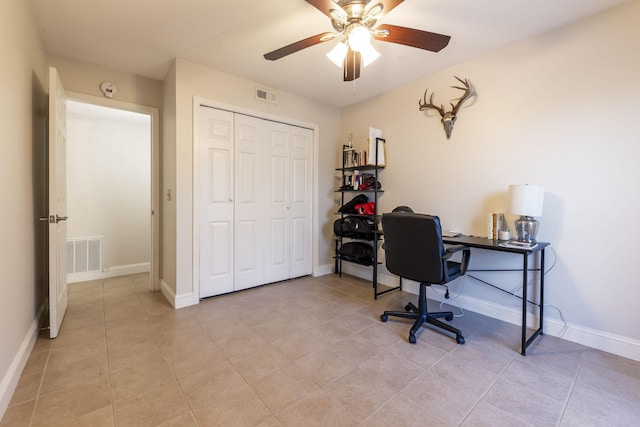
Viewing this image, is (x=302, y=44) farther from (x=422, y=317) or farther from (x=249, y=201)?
(x=422, y=317)

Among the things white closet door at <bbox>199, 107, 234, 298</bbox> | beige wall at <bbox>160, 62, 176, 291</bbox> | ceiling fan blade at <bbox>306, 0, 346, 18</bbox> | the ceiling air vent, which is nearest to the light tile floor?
white closet door at <bbox>199, 107, 234, 298</bbox>

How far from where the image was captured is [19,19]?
1.79m

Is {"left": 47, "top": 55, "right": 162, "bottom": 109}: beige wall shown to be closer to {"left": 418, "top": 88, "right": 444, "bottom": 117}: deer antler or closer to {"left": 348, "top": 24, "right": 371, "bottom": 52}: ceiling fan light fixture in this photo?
{"left": 348, "top": 24, "right": 371, "bottom": 52}: ceiling fan light fixture

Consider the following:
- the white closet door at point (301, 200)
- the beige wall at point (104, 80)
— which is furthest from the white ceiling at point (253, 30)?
the white closet door at point (301, 200)

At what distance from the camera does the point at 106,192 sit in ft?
13.1

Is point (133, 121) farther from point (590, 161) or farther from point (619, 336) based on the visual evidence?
point (619, 336)

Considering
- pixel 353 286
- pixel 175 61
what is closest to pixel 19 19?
pixel 175 61

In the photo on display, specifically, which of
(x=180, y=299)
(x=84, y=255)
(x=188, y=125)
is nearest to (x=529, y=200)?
(x=188, y=125)

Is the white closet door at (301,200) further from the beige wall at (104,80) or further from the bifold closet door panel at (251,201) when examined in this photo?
the beige wall at (104,80)

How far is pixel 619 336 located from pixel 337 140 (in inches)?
137

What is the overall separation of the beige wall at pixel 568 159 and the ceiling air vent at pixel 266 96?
6.01 ft

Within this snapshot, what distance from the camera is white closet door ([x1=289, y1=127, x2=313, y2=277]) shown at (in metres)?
3.74

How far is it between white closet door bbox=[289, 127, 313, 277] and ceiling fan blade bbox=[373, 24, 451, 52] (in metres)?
2.04

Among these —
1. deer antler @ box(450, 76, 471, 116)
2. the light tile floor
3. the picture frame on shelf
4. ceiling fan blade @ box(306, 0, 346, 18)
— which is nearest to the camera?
the light tile floor
